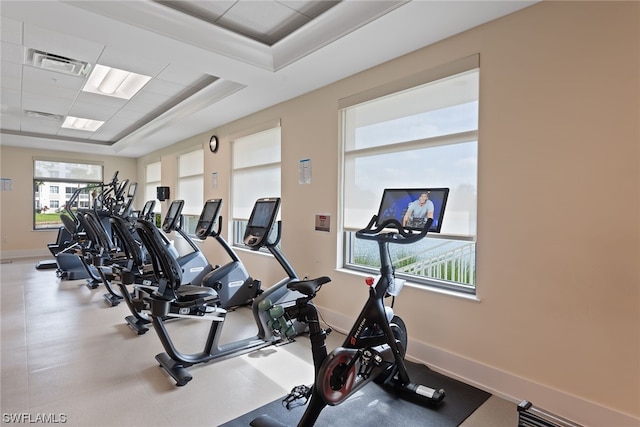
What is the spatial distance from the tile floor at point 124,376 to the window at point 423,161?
1030mm

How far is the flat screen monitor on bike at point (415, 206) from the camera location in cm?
220

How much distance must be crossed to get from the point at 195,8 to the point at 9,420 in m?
3.16

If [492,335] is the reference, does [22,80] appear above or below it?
above

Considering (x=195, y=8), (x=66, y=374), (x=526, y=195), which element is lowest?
(x=66, y=374)

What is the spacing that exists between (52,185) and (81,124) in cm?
330

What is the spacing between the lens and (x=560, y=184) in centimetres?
221

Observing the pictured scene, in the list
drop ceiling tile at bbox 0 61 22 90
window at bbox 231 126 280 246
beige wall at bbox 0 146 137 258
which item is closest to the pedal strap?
window at bbox 231 126 280 246

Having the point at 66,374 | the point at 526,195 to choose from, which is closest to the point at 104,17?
the point at 66,374

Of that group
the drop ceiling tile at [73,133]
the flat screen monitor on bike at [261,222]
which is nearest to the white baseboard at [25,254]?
the drop ceiling tile at [73,133]

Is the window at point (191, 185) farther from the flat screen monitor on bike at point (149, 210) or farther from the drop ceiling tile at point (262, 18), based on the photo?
the drop ceiling tile at point (262, 18)

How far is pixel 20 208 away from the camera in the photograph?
28.0ft

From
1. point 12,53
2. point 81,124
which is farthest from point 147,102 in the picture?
point 81,124

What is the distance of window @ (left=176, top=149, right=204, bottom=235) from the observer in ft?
21.8

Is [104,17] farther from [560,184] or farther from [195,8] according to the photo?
[560,184]
